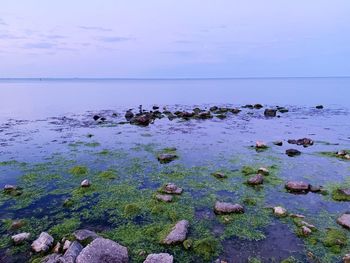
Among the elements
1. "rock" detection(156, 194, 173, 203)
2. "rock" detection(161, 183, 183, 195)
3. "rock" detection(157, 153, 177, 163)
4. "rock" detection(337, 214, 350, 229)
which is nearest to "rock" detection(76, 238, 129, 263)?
"rock" detection(156, 194, 173, 203)

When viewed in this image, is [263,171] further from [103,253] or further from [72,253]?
[72,253]

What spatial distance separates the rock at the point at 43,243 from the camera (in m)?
12.6

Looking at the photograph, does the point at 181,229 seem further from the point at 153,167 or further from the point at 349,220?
the point at 153,167

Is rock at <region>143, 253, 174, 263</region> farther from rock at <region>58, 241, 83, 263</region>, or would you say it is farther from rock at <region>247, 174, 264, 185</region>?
rock at <region>247, 174, 264, 185</region>

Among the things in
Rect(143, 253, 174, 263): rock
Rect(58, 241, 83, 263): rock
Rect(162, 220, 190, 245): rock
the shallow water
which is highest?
Rect(58, 241, 83, 263): rock

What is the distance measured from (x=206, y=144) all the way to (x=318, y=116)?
3391 cm

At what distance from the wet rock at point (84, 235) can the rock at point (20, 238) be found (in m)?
2.27

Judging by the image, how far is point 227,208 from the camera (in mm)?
16047

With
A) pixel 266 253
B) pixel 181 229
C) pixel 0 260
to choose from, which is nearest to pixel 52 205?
pixel 0 260

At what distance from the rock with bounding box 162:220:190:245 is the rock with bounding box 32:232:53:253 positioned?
192 inches

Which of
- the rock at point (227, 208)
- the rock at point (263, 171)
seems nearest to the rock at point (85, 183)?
the rock at point (227, 208)

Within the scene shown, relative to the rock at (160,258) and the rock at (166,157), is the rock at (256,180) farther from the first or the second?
the rock at (160,258)

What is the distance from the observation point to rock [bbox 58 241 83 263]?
1106cm

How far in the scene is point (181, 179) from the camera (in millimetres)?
21297
